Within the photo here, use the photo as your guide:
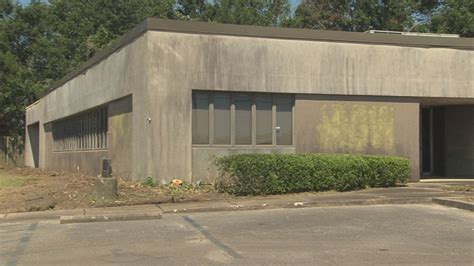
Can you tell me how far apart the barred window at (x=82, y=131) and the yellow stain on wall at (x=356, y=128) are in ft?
26.4

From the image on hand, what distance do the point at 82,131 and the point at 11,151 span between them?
64.4 ft

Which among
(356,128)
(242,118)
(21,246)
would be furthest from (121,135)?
(21,246)

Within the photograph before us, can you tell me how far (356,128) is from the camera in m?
18.8

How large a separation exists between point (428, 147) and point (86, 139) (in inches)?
529

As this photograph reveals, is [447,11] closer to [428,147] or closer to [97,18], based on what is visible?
[428,147]

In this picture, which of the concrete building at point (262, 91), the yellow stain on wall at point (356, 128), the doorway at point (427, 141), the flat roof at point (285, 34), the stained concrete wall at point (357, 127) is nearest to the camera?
the concrete building at point (262, 91)

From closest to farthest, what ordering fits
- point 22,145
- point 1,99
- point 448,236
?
point 448,236 < point 1,99 < point 22,145

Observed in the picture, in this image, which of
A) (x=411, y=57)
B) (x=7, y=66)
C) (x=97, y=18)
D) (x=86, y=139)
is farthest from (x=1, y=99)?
(x=411, y=57)

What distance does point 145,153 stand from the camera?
55.0ft

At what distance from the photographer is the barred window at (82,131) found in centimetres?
2253

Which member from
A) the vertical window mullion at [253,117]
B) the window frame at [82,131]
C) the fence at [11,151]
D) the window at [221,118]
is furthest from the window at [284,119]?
the fence at [11,151]

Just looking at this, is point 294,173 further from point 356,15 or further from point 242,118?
point 356,15

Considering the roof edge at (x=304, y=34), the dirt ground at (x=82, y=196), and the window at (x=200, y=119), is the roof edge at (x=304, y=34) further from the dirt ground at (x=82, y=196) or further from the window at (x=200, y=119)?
the dirt ground at (x=82, y=196)

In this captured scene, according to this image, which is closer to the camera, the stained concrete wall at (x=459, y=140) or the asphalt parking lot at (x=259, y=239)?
the asphalt parking lot at (x=259, y=239)
